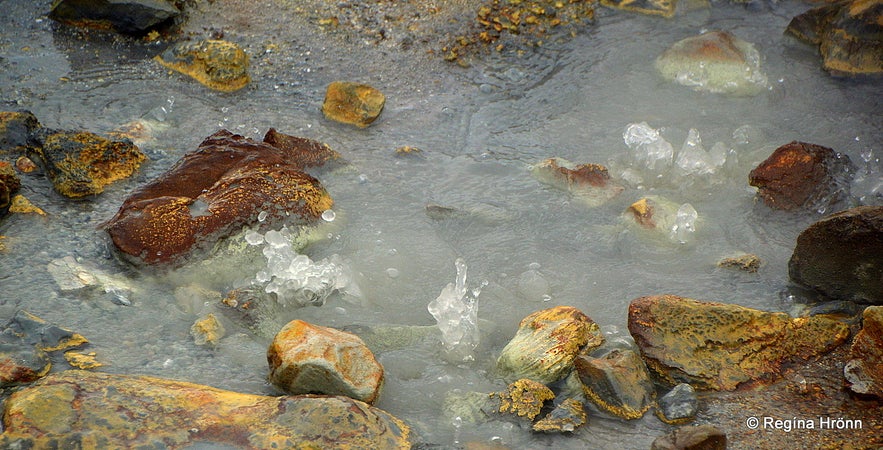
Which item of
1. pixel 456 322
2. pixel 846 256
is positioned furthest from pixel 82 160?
pixel 846 256

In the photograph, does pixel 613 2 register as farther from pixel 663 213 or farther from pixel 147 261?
pixel 147 261

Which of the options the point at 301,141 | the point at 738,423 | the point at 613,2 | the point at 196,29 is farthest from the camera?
the point at 613,2

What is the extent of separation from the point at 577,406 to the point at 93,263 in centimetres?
191

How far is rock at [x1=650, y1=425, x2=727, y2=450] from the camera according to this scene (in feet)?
7.12

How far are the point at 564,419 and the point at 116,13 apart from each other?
384 centimetres

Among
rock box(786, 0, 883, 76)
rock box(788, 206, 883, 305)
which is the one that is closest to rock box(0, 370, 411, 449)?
rock box(788, 206, 883, 305)

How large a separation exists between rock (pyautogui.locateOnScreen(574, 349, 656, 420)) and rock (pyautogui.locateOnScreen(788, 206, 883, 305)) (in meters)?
0.96

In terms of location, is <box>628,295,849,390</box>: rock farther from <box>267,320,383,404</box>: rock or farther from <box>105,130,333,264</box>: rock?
<box>105,130,333,264</box>: rock

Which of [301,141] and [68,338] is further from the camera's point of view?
[301,141]

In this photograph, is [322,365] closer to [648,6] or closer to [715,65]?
[715,65]

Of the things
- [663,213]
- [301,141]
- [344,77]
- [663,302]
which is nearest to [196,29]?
[344,77]

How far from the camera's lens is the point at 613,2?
5.33 meters

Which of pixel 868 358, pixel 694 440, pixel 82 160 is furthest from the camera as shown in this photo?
pixel 82 160

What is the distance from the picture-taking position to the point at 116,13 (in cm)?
478
